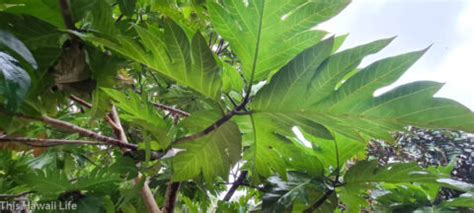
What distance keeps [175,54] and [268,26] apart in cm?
13

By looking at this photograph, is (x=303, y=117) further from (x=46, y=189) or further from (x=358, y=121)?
(x=46, y=189)

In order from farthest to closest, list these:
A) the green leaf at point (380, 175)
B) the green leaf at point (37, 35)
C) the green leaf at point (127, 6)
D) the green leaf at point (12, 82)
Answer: the green leaf at point (380, 175)
the green leaf at point (127, 6)
the green leaf at point (37, 35)
the green leaf at point (12, 82)

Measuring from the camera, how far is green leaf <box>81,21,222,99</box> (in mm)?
488

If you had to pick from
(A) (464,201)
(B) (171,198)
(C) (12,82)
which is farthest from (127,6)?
(A) (464,201)

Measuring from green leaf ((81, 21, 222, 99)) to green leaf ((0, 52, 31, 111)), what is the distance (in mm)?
155

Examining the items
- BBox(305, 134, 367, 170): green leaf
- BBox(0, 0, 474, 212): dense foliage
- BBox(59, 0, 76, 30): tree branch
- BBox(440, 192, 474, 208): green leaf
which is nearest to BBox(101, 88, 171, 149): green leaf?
BBox(0, 0, 474, 212): dense foliage

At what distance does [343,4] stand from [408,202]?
547mm

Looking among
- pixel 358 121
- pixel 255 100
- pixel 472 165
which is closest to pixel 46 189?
pixel 255 100

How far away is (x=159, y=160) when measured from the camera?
0.63 meters

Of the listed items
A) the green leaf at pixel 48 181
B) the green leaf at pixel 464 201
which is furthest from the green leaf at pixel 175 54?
the green leaf at pixel 464 201

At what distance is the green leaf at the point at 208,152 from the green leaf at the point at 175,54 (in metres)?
0.07

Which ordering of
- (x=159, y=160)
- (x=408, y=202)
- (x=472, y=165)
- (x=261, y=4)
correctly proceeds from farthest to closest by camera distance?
(x=472, y=165) < (x=408, y=202) < (x=159, y=160) < (x=261, y=4)

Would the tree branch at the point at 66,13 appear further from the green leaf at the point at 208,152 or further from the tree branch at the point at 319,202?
the tree branch at the point at 319,202

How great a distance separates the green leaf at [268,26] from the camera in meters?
0.49
